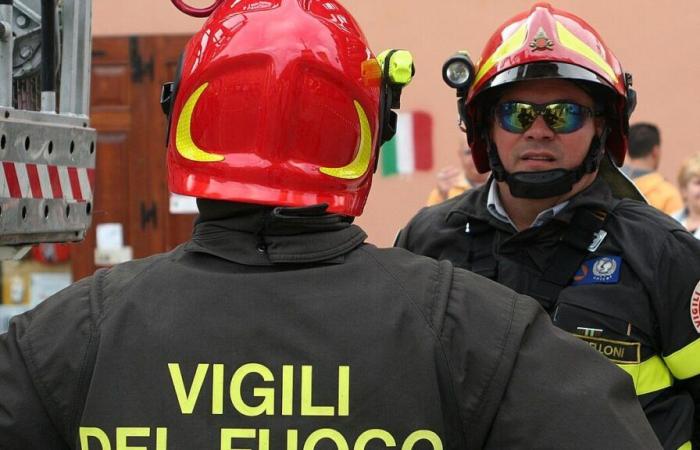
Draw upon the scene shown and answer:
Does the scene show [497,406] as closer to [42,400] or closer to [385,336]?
[385,336]

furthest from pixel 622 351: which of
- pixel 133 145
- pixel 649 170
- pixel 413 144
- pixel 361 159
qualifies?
pixel 133 145

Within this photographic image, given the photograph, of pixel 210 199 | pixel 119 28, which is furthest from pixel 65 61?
pixel 119 28

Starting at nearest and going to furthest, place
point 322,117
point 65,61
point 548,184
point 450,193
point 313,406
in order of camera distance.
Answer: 1. point 313,406
2. point 322,117
3. point 65,61
4. point 548,184
5. point 450,193

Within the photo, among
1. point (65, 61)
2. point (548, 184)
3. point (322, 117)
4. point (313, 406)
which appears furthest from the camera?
point (548, 184)

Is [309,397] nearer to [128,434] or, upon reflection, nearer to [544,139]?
[128,434]

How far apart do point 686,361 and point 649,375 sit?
9 cm

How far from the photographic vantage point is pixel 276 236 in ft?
6.51

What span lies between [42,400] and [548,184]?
5.26ft

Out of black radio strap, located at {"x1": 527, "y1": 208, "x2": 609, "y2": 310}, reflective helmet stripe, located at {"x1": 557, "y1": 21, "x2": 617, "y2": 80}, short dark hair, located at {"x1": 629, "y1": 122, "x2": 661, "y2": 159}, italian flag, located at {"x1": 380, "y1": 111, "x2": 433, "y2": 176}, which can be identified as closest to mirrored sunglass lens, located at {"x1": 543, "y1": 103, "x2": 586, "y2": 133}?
reflective helmet stripe, located at {"x1": 557, "y1": 21, "x2": 617, "y2": 80}

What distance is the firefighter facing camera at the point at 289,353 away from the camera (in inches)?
73.4

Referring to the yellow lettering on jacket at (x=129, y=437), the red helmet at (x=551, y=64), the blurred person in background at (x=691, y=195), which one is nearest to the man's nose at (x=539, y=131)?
the red helmet at (x=551, y=64)

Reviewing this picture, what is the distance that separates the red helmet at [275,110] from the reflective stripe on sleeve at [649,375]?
111cm

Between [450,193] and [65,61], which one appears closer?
[65,61]

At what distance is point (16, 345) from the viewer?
194 centimetres
